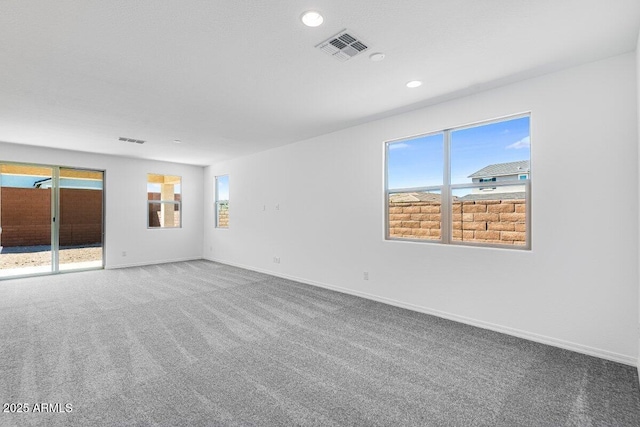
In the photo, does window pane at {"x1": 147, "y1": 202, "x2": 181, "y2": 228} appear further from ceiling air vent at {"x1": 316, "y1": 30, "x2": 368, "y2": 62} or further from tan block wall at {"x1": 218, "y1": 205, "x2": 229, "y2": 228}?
ceiling air vent at {"x1": 316, "y1": 30, "x2": 368, "y2": 62}

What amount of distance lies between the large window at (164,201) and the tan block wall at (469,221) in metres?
5.87

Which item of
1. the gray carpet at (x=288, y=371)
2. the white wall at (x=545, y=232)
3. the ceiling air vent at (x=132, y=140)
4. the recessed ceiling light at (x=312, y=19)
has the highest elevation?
the recessed ceiling light at (x=312, y=19)

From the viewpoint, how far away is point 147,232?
22.8 ft

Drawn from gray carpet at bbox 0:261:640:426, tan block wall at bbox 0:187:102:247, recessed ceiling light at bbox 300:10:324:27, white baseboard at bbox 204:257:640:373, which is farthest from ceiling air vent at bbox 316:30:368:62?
tan block wall at bbox 0:187:102:247

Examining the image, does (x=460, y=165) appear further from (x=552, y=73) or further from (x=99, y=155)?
(x=99, y=155)

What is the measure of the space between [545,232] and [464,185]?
93 centimetres

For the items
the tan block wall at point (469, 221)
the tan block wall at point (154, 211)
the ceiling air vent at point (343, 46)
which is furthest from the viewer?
the tan block wall at point (154, 211)

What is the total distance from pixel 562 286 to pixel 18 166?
8.74 m

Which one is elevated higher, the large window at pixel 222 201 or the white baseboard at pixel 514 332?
the large window at pixel 222 201

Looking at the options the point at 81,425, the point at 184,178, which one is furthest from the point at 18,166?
the point at 81,425

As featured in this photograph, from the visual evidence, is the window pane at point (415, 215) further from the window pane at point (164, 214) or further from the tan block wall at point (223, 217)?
the window pane at point (164, 214)

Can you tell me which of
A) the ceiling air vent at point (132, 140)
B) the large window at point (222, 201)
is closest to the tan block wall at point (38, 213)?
the ceiling air vent at point (132, 140)

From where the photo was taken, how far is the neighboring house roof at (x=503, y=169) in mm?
2975

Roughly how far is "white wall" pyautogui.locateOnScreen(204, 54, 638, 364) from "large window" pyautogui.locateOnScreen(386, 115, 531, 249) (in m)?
0.16
